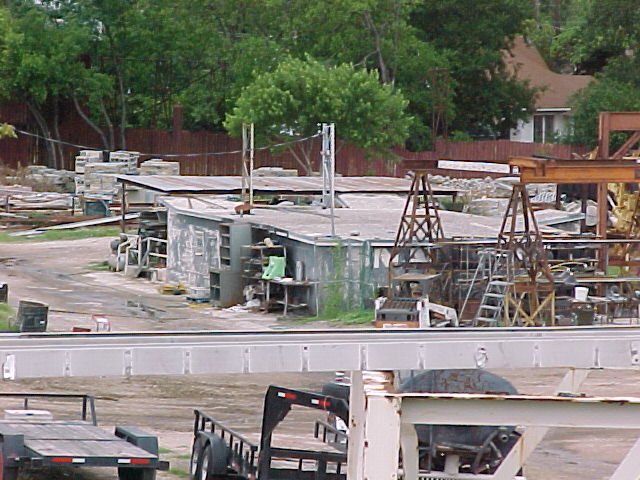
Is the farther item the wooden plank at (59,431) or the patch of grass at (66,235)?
the patch of grass at (66,235)

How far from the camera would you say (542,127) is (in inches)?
2987

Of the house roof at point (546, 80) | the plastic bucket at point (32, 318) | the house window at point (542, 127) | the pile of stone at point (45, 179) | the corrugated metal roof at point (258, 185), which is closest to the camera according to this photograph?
the plastic bucket at point (32, 318)

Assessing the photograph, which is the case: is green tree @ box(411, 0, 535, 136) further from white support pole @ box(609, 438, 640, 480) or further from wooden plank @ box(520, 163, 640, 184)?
white support pole @ box(609, 438, 640, 480)

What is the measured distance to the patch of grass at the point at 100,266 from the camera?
128ft

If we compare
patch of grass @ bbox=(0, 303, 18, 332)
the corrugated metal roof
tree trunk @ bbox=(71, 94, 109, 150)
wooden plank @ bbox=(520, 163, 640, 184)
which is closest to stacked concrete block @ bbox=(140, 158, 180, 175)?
the corrugated metal roof

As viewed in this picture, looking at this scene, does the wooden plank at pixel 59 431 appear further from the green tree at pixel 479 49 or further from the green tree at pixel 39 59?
the green tree at pixel 479 49

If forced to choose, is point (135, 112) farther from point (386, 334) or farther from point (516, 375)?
point (386, 334)

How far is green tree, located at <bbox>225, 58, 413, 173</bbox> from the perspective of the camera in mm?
54812

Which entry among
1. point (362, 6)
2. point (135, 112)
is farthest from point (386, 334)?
point (135, 112)

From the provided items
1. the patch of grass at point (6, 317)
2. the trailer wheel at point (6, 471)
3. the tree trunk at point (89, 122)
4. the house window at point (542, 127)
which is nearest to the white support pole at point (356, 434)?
the trailer wheel at point (6, 471)

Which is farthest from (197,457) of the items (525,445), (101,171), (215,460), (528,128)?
(528,128)

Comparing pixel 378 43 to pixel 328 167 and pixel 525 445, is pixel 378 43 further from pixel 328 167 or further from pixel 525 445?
pixel 525 445

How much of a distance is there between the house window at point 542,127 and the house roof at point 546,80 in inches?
31.7

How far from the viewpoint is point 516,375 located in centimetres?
2417
